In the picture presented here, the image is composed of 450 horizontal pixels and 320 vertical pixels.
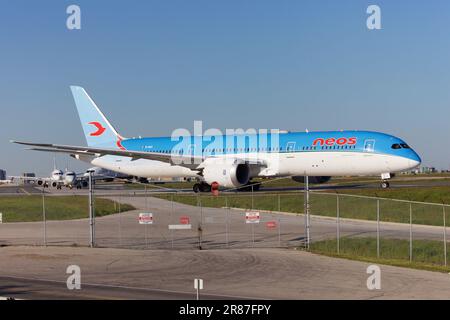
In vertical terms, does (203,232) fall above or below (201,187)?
below

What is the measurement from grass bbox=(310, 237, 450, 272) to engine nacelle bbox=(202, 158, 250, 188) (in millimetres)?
17319

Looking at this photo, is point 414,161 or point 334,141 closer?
point 414,161

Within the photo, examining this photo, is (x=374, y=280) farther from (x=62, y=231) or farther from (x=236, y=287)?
(x=62, y=231)

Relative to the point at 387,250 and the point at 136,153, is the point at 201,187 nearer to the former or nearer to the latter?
the point at 136,153

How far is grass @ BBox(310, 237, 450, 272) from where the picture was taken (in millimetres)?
24141

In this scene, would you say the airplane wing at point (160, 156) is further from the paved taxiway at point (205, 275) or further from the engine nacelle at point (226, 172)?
the paved taxiway at point (205, 275)

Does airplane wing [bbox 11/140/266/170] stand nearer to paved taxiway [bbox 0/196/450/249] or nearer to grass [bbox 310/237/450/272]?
paved taxiway [bbox 0/196/450/249]

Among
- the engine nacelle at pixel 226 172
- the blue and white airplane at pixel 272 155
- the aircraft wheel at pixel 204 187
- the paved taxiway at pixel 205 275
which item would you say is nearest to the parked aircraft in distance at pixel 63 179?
the blue and white airplane at pixel 272 155

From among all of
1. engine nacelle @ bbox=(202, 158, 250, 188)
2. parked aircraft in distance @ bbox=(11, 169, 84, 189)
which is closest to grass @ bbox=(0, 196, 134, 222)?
engine nacelle @ bbox=(202, 158, 250, 188)

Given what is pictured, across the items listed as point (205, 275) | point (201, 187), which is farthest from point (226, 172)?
point (205, 275)

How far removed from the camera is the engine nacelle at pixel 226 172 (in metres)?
46.1

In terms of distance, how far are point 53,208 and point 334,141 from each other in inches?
775

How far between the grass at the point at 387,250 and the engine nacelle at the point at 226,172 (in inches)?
682

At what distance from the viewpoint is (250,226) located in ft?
118
